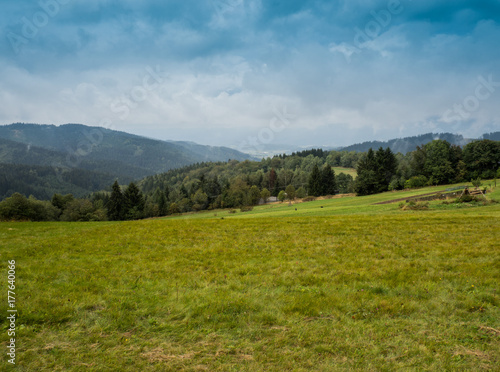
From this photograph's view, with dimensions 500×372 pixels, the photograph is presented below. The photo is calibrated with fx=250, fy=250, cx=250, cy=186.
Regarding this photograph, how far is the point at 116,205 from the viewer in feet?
245

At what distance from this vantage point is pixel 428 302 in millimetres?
6812

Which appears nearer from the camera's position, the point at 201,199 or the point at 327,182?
the point at 327,182

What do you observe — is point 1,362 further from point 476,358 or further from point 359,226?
point 359,226

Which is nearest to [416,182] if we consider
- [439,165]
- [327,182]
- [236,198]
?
[439,165]

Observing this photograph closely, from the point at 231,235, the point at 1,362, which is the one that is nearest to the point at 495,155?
the point at 231,235

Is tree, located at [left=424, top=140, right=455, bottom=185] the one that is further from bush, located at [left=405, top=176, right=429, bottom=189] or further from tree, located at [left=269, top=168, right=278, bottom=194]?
tree, located at [left=269, top=168, right=278, bottom=194]

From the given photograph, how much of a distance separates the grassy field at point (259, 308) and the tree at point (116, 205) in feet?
225

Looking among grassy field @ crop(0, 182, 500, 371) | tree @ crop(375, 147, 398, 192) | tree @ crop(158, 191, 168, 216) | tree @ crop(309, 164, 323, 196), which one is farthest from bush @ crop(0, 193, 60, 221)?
tree @ crop(375, 147, 398, 192)

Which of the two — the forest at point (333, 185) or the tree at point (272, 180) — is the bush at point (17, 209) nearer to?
the forest at point (333, 185)

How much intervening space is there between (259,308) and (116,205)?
79104mm

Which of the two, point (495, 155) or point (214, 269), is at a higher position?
point (495, 155)

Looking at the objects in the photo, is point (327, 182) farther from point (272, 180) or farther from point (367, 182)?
point (272, 180)

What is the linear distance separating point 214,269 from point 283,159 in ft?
611

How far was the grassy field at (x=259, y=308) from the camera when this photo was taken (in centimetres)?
484
